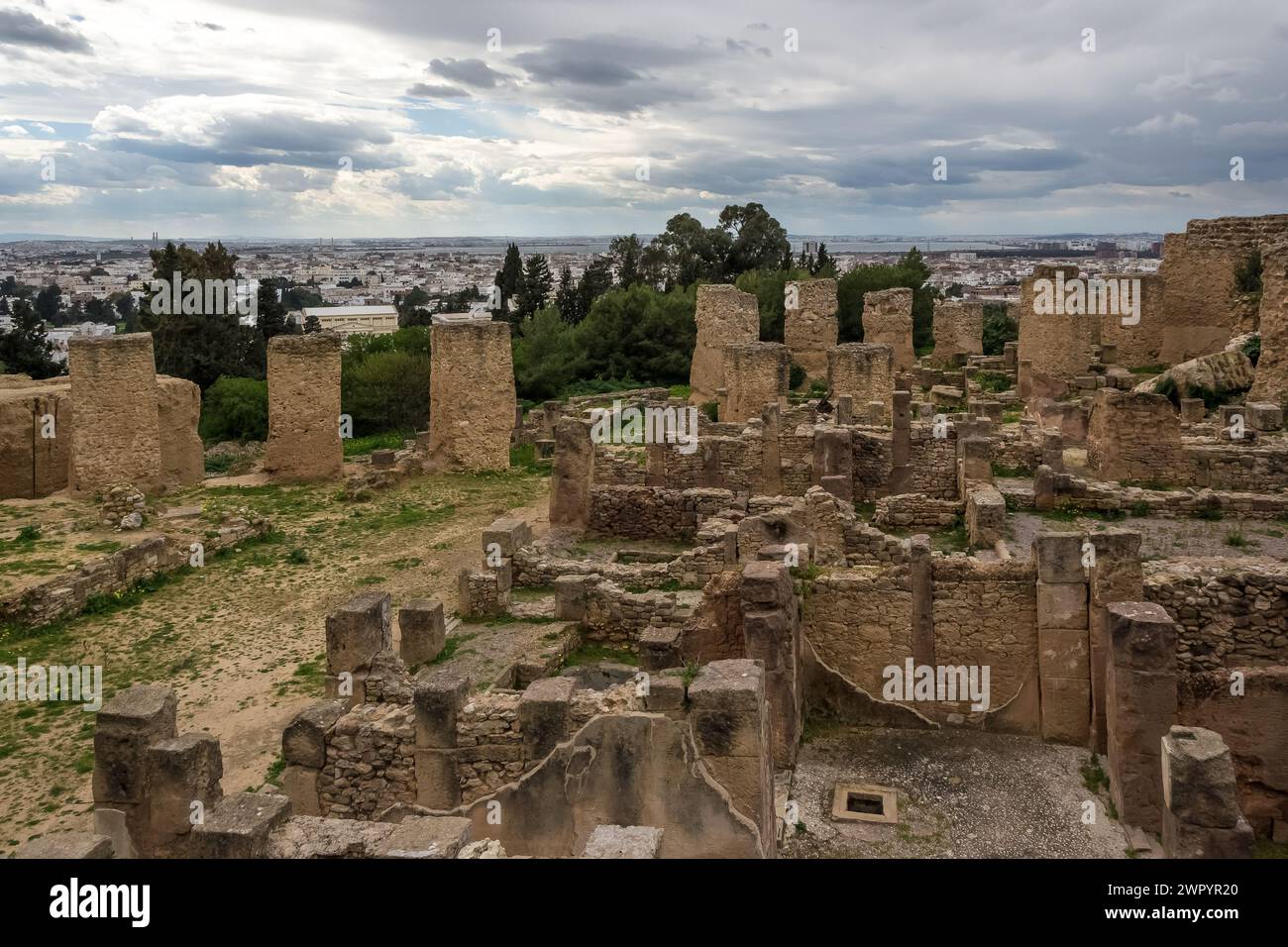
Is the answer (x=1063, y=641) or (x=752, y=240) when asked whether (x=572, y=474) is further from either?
(x=752, y=240)

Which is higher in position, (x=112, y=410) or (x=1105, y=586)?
(x=112, y=410)

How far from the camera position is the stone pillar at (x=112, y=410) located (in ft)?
65.1

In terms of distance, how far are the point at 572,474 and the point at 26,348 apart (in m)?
31.8

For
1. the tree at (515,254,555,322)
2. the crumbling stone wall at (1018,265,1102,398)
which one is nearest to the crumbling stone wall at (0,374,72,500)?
the crumbling stone wall at (1018,265,1102,398)

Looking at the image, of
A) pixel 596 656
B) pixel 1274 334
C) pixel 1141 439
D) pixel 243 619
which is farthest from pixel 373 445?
pixel 1274 334

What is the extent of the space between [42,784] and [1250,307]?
28863 millimetres

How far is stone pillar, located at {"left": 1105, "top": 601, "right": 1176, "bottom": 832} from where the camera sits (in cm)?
844

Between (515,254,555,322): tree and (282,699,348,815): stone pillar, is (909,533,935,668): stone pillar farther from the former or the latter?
(515,254,555,322): tree

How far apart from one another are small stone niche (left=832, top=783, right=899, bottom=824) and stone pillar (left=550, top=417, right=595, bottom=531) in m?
9.21

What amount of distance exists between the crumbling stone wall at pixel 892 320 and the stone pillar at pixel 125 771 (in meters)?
31.7

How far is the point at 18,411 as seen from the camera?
20.6 meters

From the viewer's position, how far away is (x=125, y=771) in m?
7.65

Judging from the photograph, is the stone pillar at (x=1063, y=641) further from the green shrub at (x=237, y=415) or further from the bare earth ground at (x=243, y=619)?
the green shrub at (x=237, y=415)
